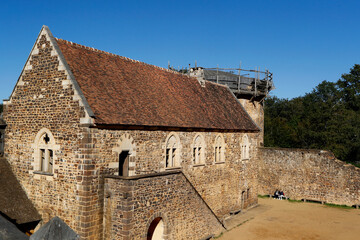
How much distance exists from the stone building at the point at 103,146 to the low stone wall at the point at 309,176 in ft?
36.6

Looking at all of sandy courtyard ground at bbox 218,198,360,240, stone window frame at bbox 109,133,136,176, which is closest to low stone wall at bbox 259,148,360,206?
sandy courtyard ground at bbox 218,198,360,240

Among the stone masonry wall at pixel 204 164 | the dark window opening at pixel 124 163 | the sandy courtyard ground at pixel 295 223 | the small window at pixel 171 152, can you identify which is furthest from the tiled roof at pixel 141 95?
the sandy courtyard ground at pixel 295 223

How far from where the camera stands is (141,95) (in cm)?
1628

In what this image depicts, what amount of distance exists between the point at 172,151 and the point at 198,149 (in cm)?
245

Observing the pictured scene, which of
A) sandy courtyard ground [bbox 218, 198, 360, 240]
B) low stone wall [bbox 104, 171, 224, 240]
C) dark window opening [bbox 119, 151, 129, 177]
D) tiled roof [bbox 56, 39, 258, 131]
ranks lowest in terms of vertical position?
sandy courtyard ground [bbox 218, 198, 360, 240]

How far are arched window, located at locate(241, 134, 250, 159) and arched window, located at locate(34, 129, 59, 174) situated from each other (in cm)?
1412

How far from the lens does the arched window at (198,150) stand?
18.6 m

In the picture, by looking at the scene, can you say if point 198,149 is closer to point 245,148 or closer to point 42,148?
point 245,148

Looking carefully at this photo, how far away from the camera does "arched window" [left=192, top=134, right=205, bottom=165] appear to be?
61.1 ft

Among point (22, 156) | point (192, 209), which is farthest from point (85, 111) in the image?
point (192, 209)

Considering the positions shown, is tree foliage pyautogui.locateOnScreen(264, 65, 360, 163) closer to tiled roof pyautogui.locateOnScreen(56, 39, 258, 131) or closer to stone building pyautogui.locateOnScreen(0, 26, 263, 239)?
tiled roof pyautogui.locateOnScreen(56, 39, 258, 131)

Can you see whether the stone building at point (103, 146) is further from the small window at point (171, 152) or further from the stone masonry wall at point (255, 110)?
the stone masonry wall at point (255, 110)

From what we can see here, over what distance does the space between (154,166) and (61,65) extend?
6.19 m

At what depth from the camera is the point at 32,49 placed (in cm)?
1442
